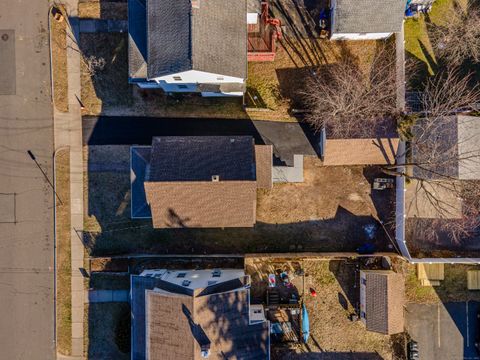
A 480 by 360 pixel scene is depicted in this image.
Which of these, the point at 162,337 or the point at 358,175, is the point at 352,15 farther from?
the point at 162,337

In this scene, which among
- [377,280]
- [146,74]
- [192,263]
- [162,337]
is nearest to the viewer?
[162,337]

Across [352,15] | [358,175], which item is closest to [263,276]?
[358,175]

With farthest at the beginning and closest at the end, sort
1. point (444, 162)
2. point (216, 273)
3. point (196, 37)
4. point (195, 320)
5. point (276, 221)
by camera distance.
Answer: point (276, 221) < point (216, 273) < point (444, 162) < point (195, 320) < point (196, 37)

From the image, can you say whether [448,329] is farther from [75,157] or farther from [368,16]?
[75,157]

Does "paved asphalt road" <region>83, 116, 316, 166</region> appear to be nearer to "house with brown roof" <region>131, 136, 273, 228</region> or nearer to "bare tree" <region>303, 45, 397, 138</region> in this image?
"bare tree" <region>303, 45, 397, 138</region>

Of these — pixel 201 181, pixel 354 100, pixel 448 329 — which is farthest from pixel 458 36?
pixel 448 329

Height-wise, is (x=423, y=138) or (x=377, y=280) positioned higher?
(x=423, y=138)
